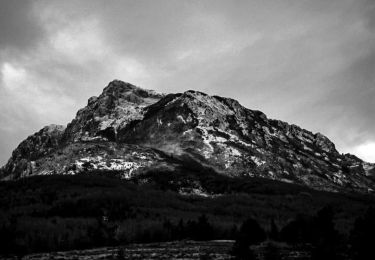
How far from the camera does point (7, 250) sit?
127438 millimetres

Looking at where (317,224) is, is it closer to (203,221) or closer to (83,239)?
(203,221)

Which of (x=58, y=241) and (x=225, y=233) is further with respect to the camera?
(x=225, y=233)

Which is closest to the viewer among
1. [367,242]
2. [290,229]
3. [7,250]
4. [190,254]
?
[367,242]

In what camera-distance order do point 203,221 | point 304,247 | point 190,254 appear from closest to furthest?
point 190,254, point 304,247, point 203,221

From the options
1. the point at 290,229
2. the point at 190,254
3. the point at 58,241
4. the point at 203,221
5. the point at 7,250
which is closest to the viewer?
the point at 190,254

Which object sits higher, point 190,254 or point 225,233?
point 225,233

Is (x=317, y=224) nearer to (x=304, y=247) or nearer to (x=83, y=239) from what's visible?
(x=304, y=247)

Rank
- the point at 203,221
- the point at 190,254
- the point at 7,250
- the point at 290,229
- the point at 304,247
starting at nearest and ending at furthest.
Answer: the point at 190,254
the point at 304,247
the point at 7,250
the point at 290,229
the point at 203,221

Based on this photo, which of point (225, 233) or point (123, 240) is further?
point (225, 233)

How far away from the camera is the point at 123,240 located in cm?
15588

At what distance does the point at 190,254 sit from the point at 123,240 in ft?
190

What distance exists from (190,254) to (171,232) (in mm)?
67899

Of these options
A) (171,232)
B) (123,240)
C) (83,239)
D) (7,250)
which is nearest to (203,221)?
(171,232)

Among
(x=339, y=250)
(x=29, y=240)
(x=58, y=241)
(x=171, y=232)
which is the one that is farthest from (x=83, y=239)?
(x=339, y=250)
